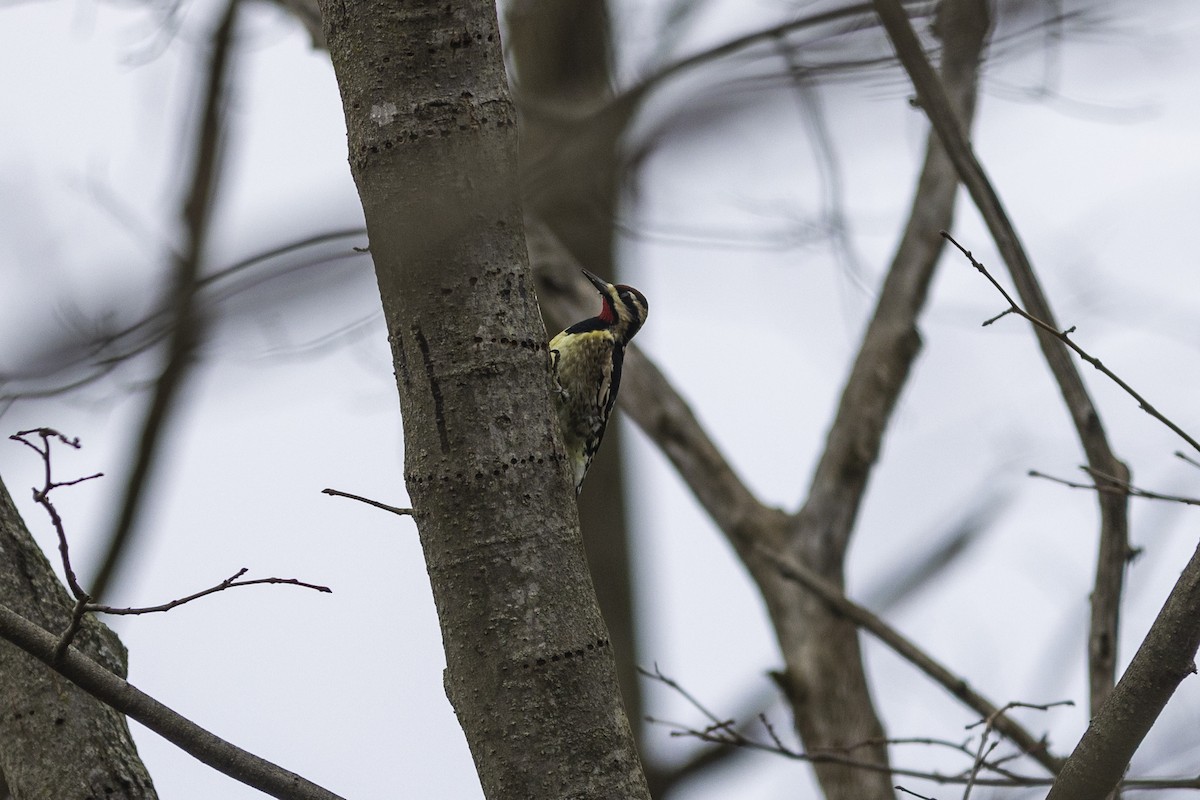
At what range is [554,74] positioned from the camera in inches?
246

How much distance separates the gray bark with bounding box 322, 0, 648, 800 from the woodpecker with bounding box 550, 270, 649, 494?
2.35m

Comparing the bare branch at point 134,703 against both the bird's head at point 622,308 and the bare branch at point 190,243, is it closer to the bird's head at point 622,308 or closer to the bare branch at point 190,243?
the bare branch at point 190,243

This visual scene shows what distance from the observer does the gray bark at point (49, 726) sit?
2.21 m

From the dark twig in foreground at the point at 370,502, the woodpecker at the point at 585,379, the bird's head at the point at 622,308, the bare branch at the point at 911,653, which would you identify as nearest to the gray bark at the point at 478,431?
the dark twig in foreground at the point at 370,502

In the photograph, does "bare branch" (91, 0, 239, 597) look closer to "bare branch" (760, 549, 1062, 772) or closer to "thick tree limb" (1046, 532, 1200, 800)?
"thick tree limb" (1046, 532, 1200, 800)

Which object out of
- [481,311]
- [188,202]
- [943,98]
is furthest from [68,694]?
[188,202]

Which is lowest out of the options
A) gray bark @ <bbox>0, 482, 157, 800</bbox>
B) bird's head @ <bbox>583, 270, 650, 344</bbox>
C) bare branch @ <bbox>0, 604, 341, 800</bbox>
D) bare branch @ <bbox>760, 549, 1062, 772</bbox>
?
bare branch @ <bbox>0, 604, 341, 800</bbox>

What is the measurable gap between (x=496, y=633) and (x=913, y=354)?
10.3 ft

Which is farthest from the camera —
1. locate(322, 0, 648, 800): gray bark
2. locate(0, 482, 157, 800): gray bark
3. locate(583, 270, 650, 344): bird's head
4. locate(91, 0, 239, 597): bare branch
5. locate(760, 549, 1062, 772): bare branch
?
locate(91, 0, 239, 597): bare branch

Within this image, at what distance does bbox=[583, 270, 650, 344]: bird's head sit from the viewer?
479 centimetres

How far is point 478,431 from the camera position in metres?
2.08

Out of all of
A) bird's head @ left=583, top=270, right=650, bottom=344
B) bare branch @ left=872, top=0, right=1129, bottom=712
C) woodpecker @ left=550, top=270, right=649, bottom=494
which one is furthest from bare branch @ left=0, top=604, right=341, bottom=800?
bird's head @ left=583, top=270, right=650, bottom=344

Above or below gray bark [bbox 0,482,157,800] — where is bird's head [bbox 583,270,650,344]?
above

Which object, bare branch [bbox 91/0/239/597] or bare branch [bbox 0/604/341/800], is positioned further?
bare branch [bbox 91/0/239/597]
